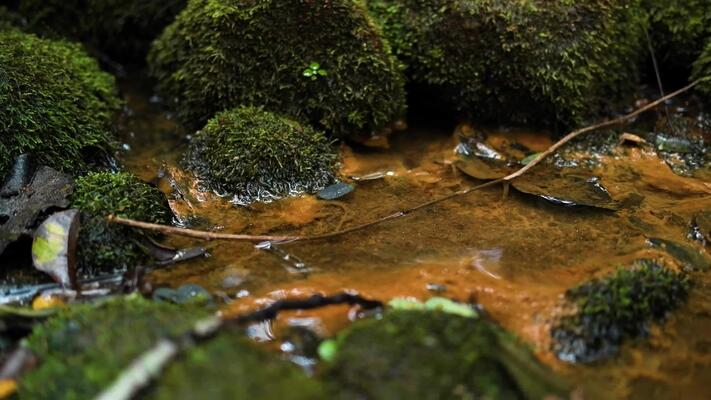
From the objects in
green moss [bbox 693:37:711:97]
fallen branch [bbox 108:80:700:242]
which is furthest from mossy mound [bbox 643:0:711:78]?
fallen branch [bbox 108:80:700:242]

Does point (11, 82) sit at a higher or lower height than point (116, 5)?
lower

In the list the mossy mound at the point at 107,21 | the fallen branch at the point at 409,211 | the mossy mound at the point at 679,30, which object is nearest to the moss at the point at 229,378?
the fallen branch at the point at 409,211

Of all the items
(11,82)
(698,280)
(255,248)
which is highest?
(11,82)

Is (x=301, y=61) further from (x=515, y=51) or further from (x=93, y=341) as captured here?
(x=93, y=341)

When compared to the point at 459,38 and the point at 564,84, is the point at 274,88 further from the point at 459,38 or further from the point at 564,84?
the point at 564,84

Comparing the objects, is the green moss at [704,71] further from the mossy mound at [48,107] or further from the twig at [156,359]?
the mossy mound at [48,107]

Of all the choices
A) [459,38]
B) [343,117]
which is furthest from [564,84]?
[343,117]

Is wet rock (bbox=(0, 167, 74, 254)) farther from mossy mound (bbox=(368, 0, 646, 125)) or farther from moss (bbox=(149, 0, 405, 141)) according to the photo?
mossy mound (bbox=(368, 0, 646, 125))

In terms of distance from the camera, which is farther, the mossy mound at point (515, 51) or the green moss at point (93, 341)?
the mossy mound at point (515, 51)
